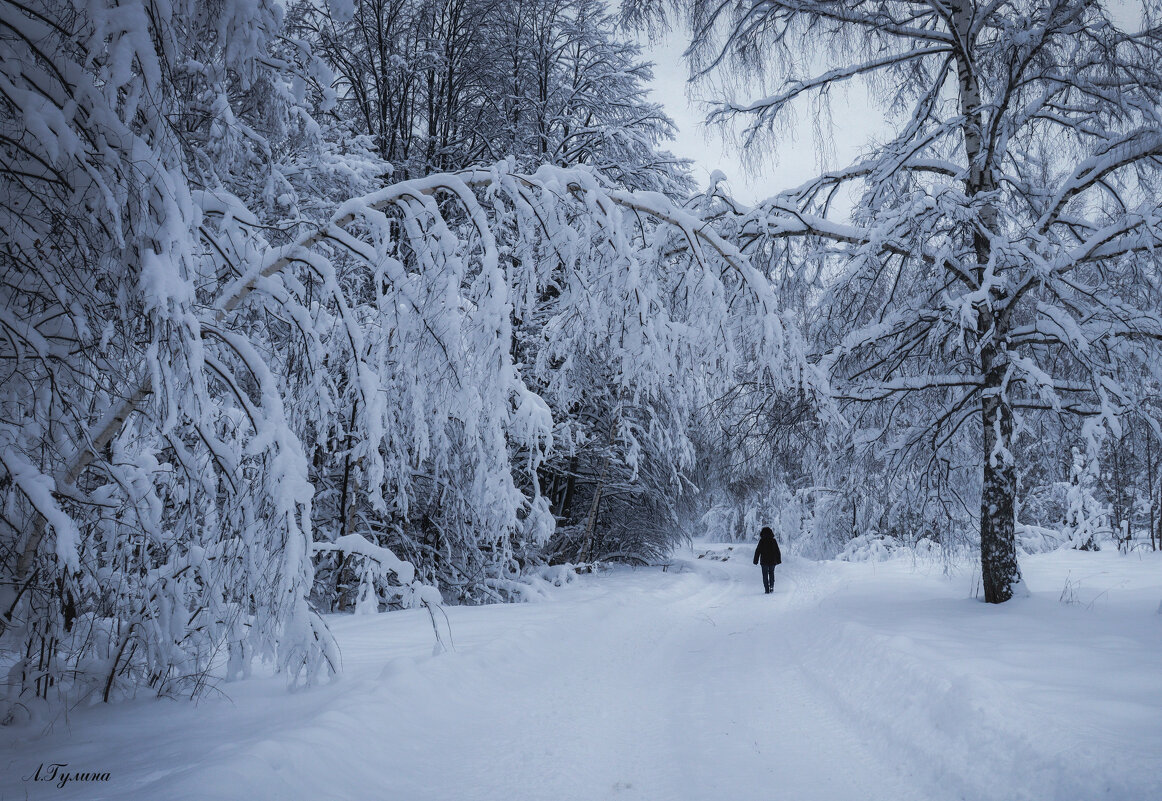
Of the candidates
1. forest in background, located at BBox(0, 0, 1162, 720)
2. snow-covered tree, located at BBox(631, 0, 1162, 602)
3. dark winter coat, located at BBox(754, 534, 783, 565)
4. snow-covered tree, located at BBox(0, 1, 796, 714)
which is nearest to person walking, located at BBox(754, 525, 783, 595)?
dark winter coat, located at BBox(754, 534, 783, 565)

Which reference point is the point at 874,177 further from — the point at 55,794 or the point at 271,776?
the point at 55,794

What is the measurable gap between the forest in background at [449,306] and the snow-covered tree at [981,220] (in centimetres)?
5

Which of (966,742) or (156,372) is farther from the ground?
(156,372)

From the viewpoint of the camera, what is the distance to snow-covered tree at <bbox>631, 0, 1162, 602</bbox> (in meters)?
5.55

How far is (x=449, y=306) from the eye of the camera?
2.97 metres

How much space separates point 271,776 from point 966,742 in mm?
3588

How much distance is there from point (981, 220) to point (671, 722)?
5992mm

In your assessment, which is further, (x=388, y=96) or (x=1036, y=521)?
(x=1036, y=521)

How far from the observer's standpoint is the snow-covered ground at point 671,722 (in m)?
2.72

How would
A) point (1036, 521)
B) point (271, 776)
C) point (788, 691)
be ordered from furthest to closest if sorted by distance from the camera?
1. point (1036, 521)
2. point (788, 691)
3. point (271, 776)

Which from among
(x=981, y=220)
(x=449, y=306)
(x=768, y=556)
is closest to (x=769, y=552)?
(x=768, y=556)

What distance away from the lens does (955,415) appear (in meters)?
7.13

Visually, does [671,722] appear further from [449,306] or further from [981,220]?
[981,220]

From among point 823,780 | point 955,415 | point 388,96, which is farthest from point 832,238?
point 388,96
